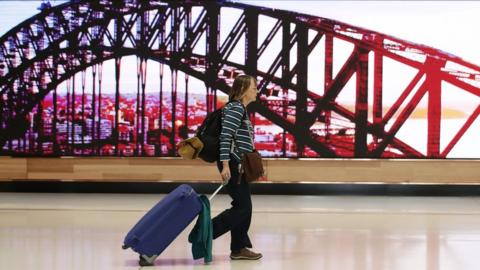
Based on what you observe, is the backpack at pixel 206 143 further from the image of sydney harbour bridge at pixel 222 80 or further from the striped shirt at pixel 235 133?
the image of sydney harbour bridge at pixel 222 80

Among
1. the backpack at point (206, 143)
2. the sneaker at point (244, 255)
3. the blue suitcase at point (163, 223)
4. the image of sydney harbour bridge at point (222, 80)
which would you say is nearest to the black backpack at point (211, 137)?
the backpack at point (206, 143)

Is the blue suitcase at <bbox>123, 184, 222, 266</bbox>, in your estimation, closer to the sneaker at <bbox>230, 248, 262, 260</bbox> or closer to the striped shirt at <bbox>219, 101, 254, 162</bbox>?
the striped shirt at <bbox>219, 101, 254, 162</bbox>

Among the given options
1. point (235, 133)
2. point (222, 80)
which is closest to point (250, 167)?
point (235, 133)

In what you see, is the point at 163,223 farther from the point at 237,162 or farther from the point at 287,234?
the point at 287,234

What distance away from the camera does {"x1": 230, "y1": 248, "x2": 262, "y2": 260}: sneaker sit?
4.92 metres

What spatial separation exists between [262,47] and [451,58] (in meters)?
2.38

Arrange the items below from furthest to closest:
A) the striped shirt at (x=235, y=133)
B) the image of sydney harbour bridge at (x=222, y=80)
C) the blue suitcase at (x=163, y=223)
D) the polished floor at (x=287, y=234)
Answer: the image of sydney harbour bridge at (x=222, y=80)
the polished floor at (x=287, y=234)
the striped shirt at (x=235, y=133)
the blue suitcase at (x=163, y=223)

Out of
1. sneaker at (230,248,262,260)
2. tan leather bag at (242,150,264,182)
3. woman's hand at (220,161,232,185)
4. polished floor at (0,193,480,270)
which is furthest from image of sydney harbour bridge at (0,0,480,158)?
woman's hand at (220,161,232,185)

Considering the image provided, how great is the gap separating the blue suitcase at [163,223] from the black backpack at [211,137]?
29 cm

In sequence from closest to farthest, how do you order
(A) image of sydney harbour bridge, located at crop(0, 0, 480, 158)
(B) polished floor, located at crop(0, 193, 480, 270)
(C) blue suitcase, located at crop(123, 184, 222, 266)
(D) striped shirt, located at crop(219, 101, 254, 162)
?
(C) blue suitcase, located at crop(123, 184, 222, 266), (D) striped shirt, located at crop(219, 101, 254, 162), (B) polished floor, located at crop(0, 193, 480, 270), (A) image of sydney harbour bridge, located at crop(0, 0, 480, 158)

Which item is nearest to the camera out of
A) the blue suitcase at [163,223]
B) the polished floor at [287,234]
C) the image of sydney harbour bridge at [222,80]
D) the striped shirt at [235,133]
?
the blue suitcase at [163,223]

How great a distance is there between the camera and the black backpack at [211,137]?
188 inches

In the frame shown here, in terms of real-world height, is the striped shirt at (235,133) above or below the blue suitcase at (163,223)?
above

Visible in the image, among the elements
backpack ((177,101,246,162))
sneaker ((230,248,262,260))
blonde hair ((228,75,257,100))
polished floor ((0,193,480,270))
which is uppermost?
blonde hair ((228,75,257,100))
